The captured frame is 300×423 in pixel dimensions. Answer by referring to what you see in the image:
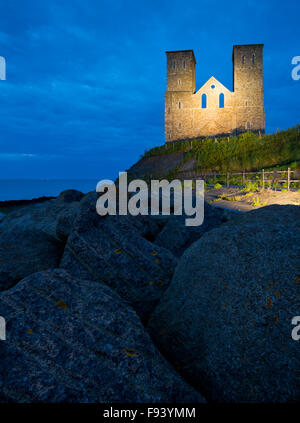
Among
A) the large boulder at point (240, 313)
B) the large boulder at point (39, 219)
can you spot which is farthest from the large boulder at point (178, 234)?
the large boulder at point (240, 313)

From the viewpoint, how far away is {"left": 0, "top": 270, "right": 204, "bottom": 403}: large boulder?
1551 mm

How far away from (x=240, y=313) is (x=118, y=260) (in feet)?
5.05

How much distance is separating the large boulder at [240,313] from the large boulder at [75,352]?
0.35 metres

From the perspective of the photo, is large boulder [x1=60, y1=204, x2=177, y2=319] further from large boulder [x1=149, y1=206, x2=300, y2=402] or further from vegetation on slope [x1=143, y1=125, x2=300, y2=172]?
vegetation on slope [x1=143, y1=125, x2=300, y2=172]

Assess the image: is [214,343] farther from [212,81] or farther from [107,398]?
[212,81]

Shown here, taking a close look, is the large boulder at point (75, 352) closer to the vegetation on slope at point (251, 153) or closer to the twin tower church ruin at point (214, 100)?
the vegetation on slope at point (251, 153)

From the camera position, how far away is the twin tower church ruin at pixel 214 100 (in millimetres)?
45125

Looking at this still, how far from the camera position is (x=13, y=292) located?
6.44ft

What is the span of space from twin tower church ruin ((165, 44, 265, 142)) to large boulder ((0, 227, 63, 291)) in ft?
149

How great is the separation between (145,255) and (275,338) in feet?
5.57

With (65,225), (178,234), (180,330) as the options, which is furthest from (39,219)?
(180,330)

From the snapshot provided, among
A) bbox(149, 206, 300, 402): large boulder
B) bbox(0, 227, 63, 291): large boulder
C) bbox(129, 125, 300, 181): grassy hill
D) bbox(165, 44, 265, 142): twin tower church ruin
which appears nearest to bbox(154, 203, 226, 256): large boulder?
bbox(0, 227, 63, 291): large boulder
